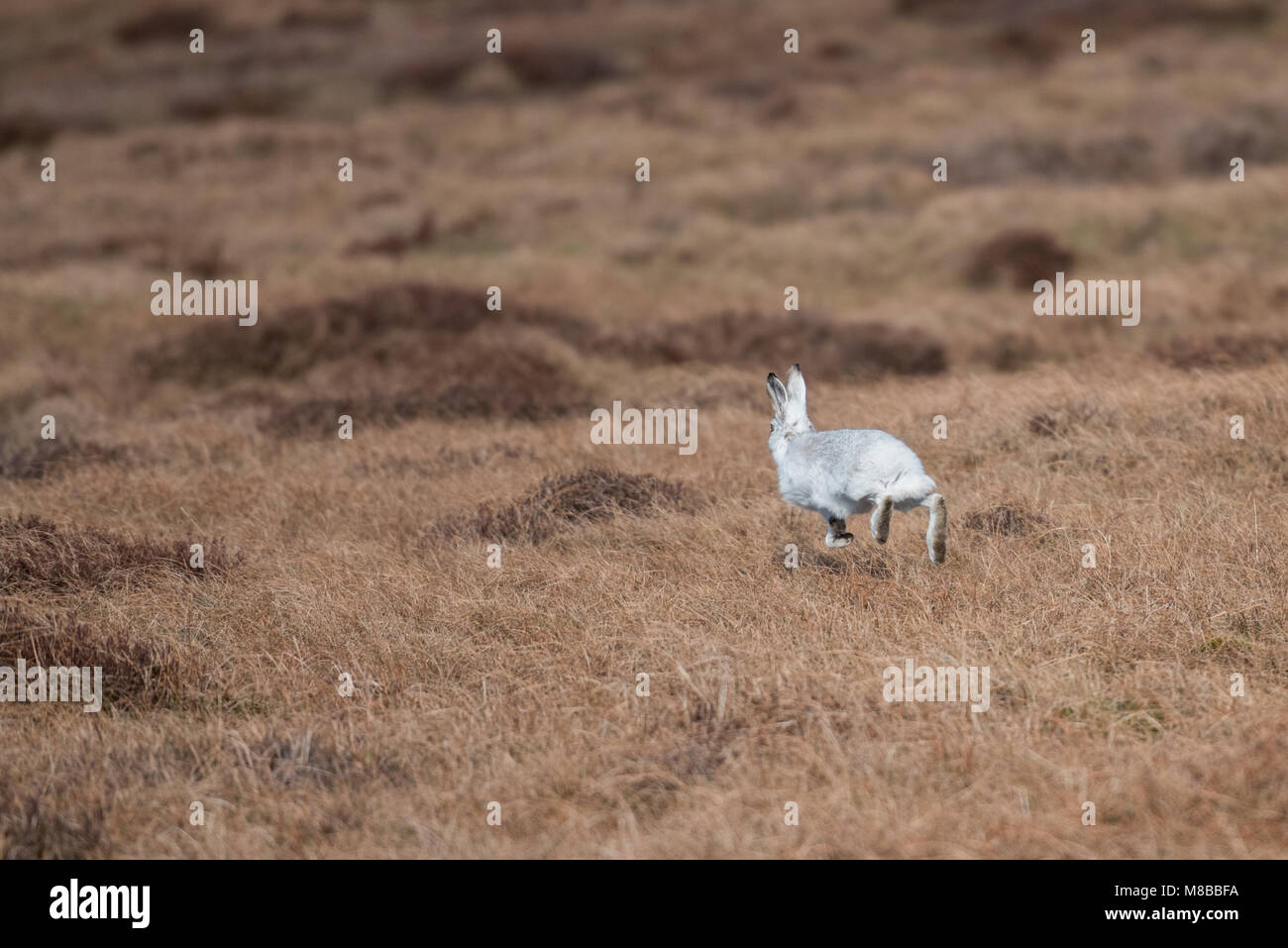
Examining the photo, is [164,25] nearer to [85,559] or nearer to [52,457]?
[52,457]

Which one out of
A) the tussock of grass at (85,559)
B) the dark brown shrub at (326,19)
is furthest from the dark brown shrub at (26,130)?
the tussock of grass at (85,559)

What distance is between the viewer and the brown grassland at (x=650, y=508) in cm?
430

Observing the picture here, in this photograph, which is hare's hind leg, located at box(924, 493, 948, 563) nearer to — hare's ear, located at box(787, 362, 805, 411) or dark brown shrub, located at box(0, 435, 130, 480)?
hare's ear, located at box(787, 362, 805, 411)

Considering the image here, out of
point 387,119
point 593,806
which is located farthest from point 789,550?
point 387,119

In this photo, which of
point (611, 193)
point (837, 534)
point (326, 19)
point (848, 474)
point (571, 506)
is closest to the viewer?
point (848, 474)

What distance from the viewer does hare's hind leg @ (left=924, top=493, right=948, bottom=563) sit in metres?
5.57

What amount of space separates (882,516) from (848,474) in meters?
0.30

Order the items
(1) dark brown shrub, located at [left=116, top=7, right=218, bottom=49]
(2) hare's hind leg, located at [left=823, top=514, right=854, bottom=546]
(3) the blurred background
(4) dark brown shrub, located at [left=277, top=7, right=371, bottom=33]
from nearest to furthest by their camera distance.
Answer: (2) hare's hind leg, located at [left=823, top=514, right=854, bottom=546] < (3) the blurred background < (1) dark brown shrub, located at [left=116, top=7, right=218, bottom=49] < (4) dark brown shrub, located at [left=277, top=7, right=371, bottom=33]

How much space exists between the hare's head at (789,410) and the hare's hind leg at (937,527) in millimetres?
1059

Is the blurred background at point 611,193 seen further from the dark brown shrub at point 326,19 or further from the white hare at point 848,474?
the white hare at point 848,474

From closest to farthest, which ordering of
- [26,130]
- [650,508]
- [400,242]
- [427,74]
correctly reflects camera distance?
[650,508]
[400,242]
[26,130]
[427,74]

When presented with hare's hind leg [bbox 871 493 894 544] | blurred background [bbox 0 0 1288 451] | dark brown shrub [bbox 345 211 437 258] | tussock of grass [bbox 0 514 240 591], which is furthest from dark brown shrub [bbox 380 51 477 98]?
hare's hind leg [bbox 871 493 894 544]

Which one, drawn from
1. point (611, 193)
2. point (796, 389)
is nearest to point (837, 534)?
point (796, 389)

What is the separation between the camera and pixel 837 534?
6.26m
